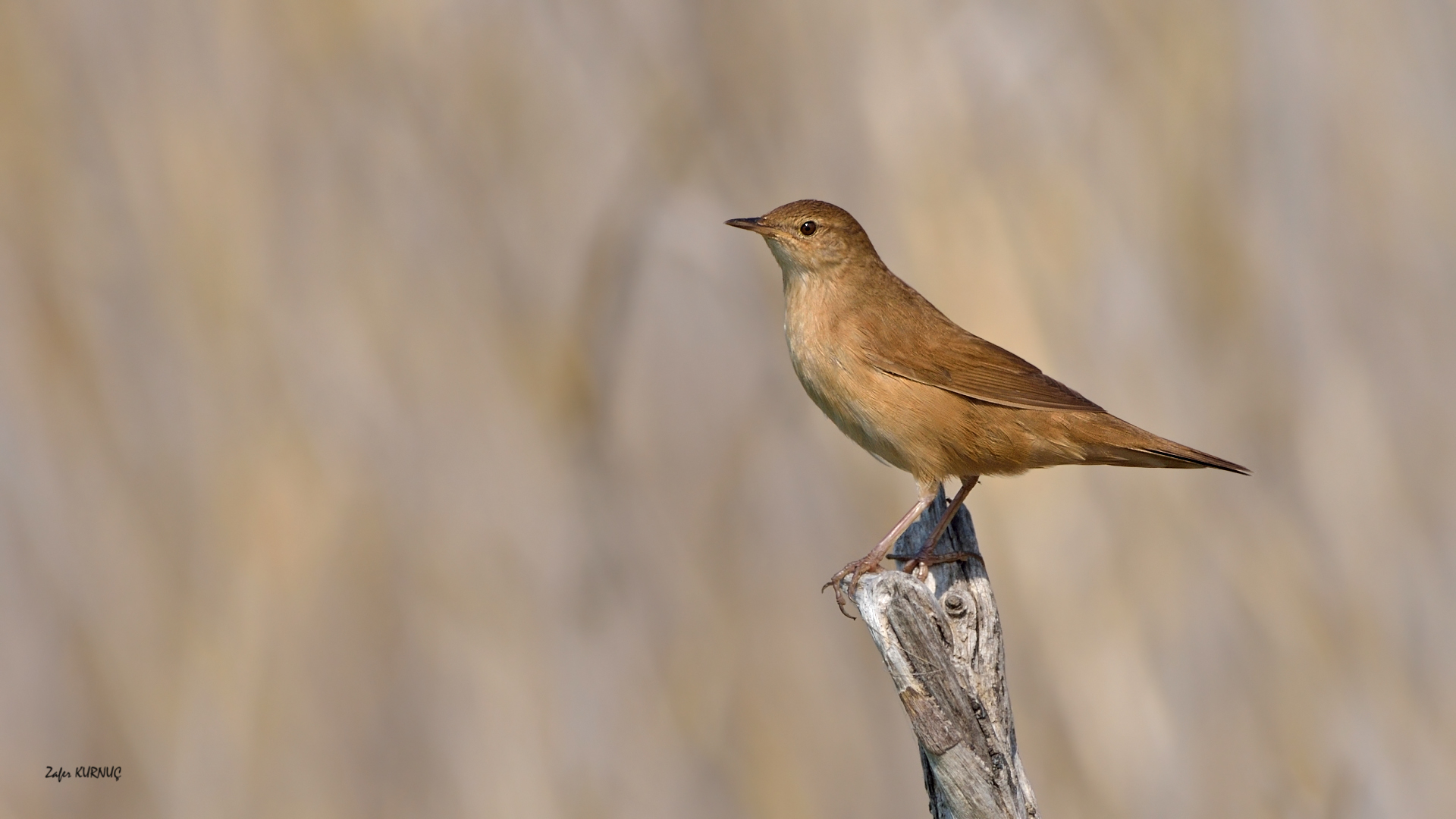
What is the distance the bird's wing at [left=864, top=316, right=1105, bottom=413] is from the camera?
4.32m

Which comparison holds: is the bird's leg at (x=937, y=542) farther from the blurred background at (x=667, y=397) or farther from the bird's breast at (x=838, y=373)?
the blurred background at (x=667, y=397)

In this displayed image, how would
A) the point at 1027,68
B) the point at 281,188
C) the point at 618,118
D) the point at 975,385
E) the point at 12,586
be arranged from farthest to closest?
the point at 1027,68, the point at 618,118, the point at 281,188, the point at 12,586, the point at 975,385

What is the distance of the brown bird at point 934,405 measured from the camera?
4.30 meters

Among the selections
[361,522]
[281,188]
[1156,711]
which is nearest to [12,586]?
[361,522]

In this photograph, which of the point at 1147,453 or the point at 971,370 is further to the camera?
the point at 971,370

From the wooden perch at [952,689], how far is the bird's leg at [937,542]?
17.0 inches

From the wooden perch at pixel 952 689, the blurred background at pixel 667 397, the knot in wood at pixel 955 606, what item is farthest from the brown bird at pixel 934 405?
the blurred background at pixel 667 397

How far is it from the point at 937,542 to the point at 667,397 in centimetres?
225

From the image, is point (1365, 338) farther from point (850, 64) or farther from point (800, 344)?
point (800, 344)

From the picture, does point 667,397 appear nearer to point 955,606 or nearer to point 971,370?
point 971,370

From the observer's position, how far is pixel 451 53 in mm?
6164

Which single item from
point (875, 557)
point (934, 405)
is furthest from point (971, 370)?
point (875, 557)

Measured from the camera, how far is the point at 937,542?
4.38 meters

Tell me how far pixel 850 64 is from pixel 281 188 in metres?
2.85
